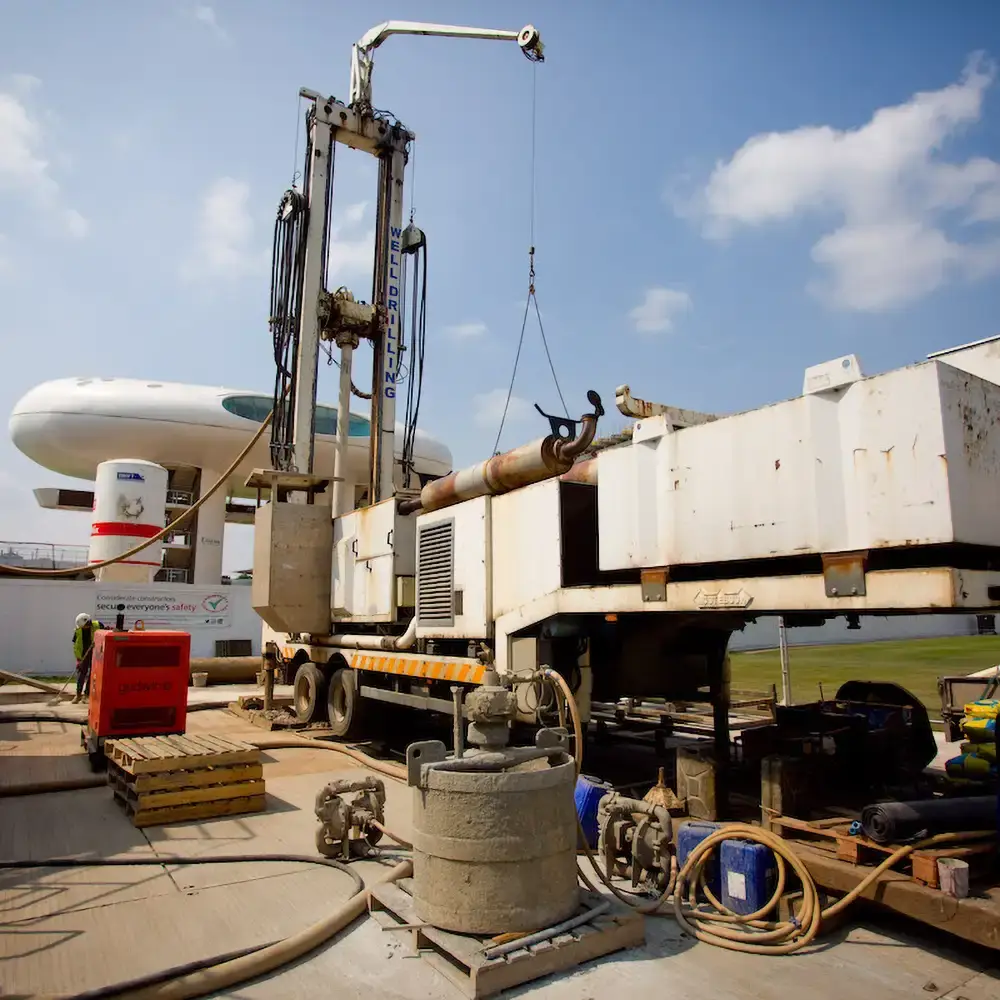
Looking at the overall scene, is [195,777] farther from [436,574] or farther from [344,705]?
[344,705]

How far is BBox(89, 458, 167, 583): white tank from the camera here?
2467 cm

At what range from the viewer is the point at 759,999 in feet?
10.6

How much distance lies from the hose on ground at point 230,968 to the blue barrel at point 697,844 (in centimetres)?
185

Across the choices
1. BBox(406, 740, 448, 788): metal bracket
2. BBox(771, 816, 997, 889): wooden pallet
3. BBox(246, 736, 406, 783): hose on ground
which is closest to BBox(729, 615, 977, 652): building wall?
BBox(246, 736, 406, 783): hose on ground

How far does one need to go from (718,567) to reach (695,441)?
2.89 ft

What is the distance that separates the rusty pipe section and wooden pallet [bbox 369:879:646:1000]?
343 cm

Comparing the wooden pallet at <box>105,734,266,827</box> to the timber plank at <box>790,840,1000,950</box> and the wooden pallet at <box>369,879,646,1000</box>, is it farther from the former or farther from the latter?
the timber plank at <box>790,840,1000,950</box>

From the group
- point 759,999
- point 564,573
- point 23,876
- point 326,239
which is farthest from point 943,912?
point 326,239

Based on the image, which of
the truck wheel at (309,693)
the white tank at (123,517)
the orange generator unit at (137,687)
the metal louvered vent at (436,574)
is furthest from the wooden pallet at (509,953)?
the white tank at (123,517)

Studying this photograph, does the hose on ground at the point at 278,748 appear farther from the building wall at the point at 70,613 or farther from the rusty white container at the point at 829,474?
the building wall at the point at 70,613

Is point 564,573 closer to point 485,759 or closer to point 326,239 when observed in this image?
point 485,759

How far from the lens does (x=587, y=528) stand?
636cm

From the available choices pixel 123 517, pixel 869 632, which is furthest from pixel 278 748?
pixel 869 632

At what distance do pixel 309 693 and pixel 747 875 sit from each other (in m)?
7.74
